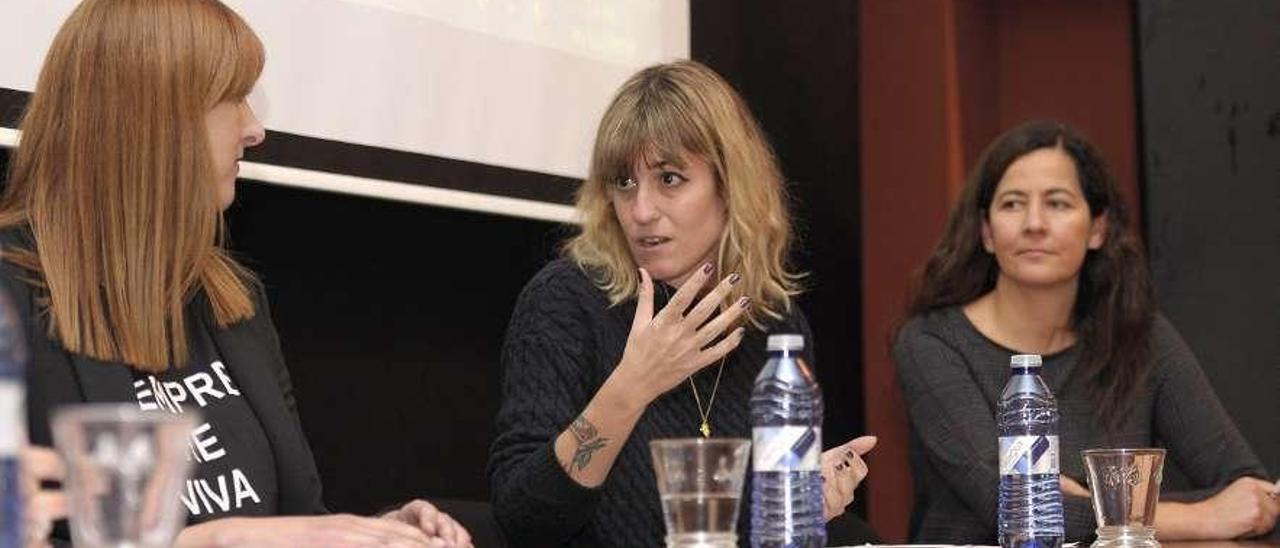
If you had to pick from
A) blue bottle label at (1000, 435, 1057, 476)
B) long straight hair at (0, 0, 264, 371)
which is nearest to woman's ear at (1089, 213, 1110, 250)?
blue bottle label at (1000, 435, 1057, 476)

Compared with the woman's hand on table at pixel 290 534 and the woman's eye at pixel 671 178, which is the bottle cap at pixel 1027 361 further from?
the woman's hand on table at pixel 290 534

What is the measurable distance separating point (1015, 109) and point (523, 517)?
9.06 feet

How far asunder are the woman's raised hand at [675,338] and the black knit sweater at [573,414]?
0.59ft

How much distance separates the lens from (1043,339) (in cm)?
303

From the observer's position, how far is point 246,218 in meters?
2.83

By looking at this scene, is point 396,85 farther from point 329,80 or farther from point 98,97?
point 98,97

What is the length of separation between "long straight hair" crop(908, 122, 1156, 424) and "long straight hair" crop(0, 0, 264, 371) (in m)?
1.61

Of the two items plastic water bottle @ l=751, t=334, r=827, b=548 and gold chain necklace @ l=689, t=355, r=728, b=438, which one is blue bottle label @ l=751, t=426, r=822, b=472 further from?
gold chain necklace @ l=689, t=355, r=728, b=438

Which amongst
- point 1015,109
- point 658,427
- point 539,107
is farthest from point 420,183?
point 1015,109

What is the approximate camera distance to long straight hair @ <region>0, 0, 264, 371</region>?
1.90 meters

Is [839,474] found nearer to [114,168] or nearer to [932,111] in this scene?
[114,168]

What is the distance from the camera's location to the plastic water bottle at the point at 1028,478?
193 cm

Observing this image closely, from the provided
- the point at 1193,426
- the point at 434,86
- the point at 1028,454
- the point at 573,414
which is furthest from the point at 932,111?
the point at 1028,454

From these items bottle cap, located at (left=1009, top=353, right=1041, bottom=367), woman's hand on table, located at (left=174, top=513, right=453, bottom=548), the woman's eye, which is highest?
the woman's eye
